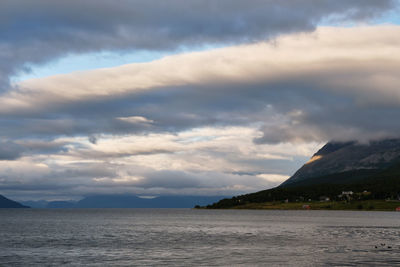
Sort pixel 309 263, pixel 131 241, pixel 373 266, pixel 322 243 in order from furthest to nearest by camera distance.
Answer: pixel 131 241 < pixel 322 243 < pixel 309 263 < pixel 373 266

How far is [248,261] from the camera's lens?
293 feet

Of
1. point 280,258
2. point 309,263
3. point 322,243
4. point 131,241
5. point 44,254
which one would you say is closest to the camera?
point 309,263

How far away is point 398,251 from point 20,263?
74376 mm

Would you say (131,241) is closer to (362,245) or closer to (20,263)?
(20,263)

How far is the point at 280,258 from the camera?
307ft

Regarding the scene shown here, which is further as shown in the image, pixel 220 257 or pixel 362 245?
pixel 362 245

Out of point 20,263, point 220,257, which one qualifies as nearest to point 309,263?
point 220,257

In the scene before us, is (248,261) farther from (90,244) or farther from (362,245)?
(90,244)

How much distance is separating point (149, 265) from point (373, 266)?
37.2m

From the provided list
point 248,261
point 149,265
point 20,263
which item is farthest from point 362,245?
point 20,263

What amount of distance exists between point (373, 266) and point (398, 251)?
82.9ft

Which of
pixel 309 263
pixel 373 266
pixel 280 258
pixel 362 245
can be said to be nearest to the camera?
pixel 373 266

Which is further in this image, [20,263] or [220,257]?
[220,257]

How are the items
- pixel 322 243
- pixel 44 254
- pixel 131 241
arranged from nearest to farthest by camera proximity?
pixel 44 254, pixel 322 243, pixel 131 241
